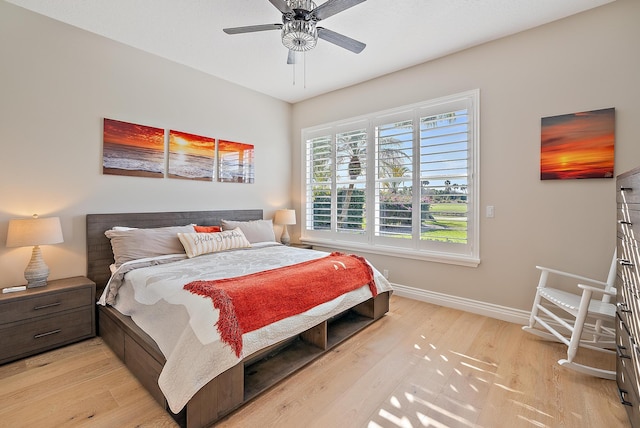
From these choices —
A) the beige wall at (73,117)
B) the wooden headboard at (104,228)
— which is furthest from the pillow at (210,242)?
the beige wall at (73,117)

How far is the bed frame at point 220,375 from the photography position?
→ 157 centimetres

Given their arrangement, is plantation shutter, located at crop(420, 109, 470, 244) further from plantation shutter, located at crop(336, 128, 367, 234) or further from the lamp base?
the lamp base

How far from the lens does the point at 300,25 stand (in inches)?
78.7

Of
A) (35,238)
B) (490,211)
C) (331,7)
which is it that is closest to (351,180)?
(490,211)

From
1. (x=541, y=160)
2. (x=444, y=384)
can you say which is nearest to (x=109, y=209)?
(x=444, y=384)

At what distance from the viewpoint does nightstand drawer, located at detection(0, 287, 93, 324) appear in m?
2.14

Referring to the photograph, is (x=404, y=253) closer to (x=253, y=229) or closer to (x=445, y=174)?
(x=445, y=174)

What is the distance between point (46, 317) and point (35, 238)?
64 centimetres

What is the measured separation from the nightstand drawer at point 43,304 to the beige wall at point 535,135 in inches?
134

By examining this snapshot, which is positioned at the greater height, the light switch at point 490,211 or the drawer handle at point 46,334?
the light switch at point 490,211

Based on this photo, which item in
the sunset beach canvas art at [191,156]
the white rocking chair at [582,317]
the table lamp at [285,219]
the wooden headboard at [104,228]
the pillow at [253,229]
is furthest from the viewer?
the table lamp at [285,219]

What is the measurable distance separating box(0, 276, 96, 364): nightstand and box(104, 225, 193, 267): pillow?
0.36 m

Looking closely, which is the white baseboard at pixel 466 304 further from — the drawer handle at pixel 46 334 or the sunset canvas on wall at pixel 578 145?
the drawer handle at pixel 46 334

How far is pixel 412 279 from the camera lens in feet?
11.5
